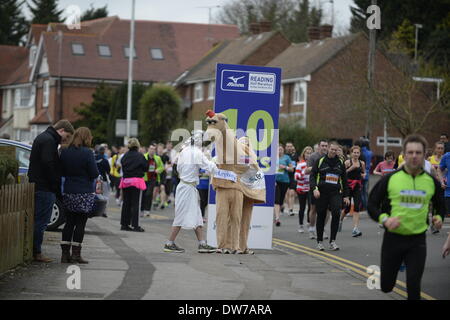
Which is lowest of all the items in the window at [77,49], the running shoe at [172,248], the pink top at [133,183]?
the running shoe at [172,248]

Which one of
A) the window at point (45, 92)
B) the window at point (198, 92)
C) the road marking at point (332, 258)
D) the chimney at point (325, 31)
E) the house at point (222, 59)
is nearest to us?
the road marking at point (332, 258)

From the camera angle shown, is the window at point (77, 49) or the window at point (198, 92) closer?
the window at point (198, 92)

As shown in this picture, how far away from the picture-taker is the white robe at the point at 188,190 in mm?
14820

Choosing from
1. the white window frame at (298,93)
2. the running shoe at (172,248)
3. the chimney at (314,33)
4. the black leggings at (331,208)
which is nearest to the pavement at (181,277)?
the running shoe at (172,248)

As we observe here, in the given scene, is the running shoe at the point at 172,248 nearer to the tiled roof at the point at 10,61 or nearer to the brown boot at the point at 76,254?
the brown boot at the point at 76,254

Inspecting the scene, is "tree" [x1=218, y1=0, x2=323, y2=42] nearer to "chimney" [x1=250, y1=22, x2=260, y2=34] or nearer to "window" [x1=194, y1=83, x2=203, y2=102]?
"chimney" [x1=250, y1=22, x2=260, y2=34]

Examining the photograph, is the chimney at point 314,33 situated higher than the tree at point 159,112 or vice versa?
the chimney at point 314,33

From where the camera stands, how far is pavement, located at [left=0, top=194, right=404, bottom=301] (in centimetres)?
988

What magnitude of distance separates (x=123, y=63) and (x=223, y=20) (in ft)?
52.7

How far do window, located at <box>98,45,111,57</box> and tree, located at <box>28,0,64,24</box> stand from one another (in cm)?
2101

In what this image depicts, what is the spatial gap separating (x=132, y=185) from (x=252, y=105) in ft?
17.5

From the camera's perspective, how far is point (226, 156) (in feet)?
46.8

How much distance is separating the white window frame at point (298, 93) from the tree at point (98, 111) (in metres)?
15.0

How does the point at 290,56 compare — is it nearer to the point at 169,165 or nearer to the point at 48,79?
the point at 48,79
